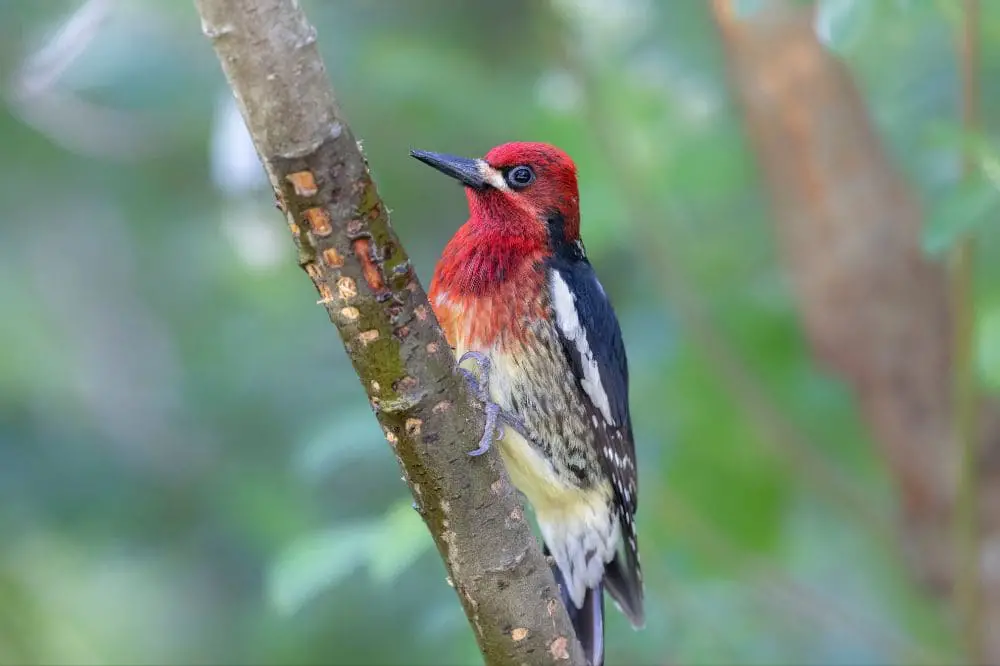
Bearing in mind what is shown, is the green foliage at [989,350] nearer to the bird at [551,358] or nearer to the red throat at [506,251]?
the bird at [551,358]

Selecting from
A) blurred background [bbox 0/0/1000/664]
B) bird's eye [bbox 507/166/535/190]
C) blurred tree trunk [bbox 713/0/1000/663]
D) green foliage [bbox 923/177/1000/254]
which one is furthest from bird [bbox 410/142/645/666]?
blurred tree trunk [bbox 713/0/1000/663]

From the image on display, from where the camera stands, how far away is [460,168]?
2598 mm

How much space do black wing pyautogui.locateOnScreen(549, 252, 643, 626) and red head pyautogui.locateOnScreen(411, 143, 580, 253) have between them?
95mm

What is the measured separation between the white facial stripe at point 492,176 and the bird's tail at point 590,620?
961 millimetres

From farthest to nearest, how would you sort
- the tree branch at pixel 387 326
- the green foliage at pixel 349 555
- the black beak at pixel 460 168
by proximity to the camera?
1. the black beak at pixel 460 168
2. the green foliage at pixel 349 555
3. the tree branch at pixel 387 326

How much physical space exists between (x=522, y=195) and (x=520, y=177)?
5 cm

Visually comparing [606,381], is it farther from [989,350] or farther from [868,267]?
[868,267]

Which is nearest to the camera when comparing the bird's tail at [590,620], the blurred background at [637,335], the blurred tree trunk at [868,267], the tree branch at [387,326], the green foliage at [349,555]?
the tree branch at [387,326]

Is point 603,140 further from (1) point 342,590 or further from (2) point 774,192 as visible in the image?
(1) point 342,590

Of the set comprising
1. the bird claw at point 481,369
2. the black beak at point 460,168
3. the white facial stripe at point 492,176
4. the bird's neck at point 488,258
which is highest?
the white facial stripe at point 492,176

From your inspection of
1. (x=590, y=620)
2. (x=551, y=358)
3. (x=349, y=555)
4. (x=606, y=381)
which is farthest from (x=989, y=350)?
(x=349, y=555)

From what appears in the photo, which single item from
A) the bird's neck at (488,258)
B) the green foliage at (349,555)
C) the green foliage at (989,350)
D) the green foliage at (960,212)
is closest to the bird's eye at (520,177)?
the bird's neck at (488,258)

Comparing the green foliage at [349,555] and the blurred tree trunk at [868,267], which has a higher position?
the blurred tree trunk at [868,267]

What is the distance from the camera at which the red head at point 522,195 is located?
2.69 meters
